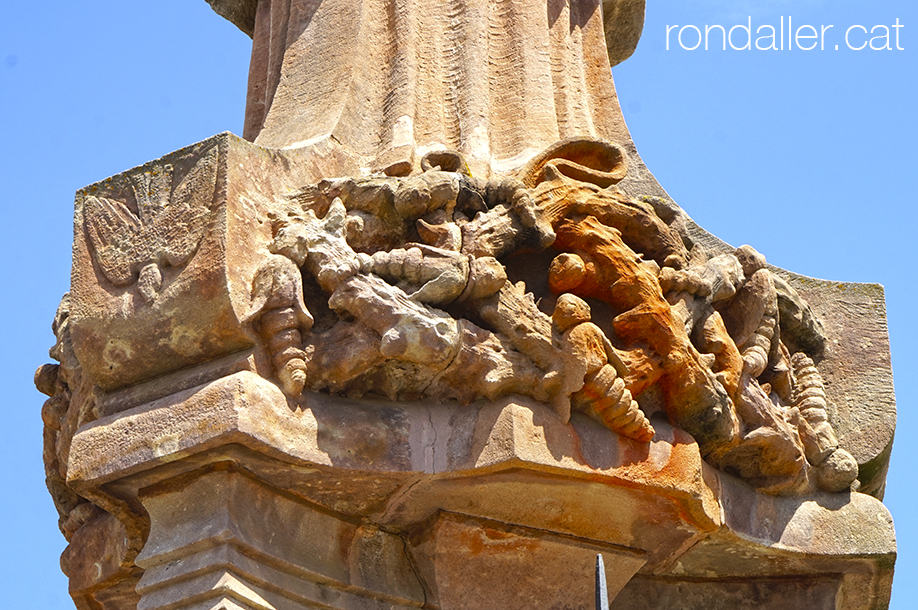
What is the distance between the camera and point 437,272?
4828 mm

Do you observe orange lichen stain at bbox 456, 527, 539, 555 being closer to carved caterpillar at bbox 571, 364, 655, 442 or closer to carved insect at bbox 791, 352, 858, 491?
carved caterpillar at bbox 571, 364, 655, 442

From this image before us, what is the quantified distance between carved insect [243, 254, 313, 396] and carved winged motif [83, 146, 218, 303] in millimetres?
234

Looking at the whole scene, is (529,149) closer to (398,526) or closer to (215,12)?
(398,526)

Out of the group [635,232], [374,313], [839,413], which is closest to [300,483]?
[374,313]

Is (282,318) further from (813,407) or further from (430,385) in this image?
(813,407)

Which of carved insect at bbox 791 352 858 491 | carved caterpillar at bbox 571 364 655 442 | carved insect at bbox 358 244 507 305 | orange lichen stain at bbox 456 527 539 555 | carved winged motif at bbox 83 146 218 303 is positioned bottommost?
orange lichen stain at bbox 456 527 539 555

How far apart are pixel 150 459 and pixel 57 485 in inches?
33.9

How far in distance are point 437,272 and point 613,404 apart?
0.64 meters

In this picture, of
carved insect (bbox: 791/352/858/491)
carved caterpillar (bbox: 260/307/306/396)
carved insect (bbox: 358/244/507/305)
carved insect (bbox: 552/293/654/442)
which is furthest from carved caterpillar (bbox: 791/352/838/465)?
carved caterpillar (bbox: 260/307/306/396)

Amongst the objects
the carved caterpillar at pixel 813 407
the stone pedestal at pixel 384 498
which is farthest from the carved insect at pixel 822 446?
the stone pedestal at pixel 384 498

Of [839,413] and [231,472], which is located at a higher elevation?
[839,413]

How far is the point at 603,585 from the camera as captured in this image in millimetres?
3574

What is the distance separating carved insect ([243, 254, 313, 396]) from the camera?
15.4 ft

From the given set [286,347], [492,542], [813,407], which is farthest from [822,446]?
[286,347]
